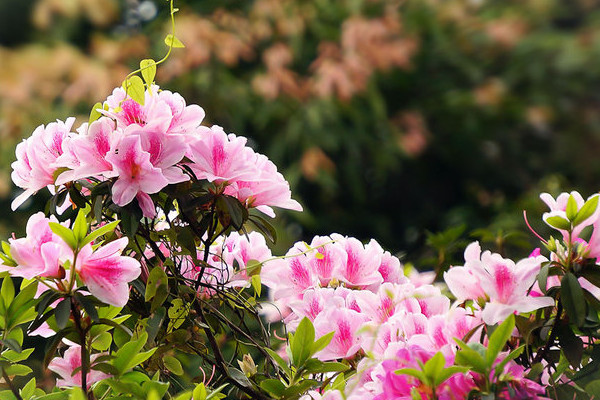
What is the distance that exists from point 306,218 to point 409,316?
278 centimetres

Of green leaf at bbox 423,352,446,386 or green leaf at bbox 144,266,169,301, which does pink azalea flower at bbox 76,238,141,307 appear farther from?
green leaf at bbox 423,352,446,386

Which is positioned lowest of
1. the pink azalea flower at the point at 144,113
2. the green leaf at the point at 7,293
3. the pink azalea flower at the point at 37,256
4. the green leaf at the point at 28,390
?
the green leaf at the point at 28,390

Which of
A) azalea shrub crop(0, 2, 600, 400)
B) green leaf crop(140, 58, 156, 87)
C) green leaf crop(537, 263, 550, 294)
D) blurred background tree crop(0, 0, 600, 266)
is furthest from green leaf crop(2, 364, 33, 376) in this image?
blurred background tree crop(0, 0, 600, 266)

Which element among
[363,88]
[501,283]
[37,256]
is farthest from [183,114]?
[363,88]

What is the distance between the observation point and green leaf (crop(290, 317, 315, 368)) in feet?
1.63

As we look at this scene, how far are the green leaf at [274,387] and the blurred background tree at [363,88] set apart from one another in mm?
2326

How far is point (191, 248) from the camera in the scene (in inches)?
20.9

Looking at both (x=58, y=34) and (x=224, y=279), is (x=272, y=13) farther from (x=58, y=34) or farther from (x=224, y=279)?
(x=224, y=279)

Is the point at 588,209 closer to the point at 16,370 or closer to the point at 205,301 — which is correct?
the point at 205,301

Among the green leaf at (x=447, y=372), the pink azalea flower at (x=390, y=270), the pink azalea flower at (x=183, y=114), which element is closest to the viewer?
the green leaf at (x=447, y=372)

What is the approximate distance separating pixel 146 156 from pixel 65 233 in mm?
68

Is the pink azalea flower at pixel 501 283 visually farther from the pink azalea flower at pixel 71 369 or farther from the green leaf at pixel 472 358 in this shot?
the pink azalea flower at pixel 71 369

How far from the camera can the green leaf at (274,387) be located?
0.49 metres

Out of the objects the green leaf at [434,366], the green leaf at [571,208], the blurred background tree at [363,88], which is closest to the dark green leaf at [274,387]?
the green leaf at [434,366]
